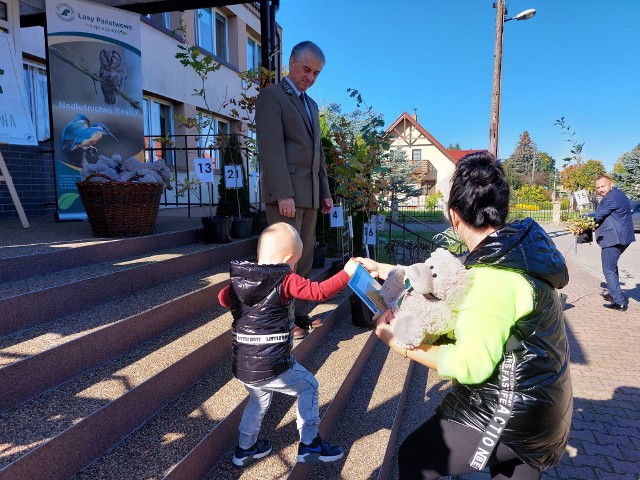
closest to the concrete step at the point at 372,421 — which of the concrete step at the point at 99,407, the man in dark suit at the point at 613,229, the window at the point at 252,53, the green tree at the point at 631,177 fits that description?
the concrete step at the point at 99,407

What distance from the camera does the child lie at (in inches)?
76.2

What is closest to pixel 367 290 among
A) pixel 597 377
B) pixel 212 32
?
pixel 597 377

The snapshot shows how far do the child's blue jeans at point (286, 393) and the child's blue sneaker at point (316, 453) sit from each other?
0.09 feet

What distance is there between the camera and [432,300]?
1.33m

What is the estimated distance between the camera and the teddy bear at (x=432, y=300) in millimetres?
1275

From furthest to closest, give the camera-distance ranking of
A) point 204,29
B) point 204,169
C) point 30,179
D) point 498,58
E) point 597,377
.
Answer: point 498,58
point 204,29
point 30,179
point 204,169
point 597,377

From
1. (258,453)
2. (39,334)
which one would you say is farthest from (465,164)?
(39,334)

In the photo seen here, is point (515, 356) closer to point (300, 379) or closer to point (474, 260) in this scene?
point (474, 260)

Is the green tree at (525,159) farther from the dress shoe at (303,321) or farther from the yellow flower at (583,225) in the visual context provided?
the dress shoe at (303,321)

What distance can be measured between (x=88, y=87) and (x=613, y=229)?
24.5 feet

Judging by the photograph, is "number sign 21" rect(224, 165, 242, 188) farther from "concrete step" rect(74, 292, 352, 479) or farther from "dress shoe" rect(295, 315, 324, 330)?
"concrete step" rect(74, 292, 352, 479)

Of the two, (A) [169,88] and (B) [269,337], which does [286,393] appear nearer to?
(B) [269,337]

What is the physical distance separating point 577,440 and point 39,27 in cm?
790

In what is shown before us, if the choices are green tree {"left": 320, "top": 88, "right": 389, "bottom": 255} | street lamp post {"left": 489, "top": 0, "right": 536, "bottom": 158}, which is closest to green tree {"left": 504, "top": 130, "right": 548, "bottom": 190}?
street lamp post {"left": 489, "top": 0, "right": 536, "bottom": 158}
